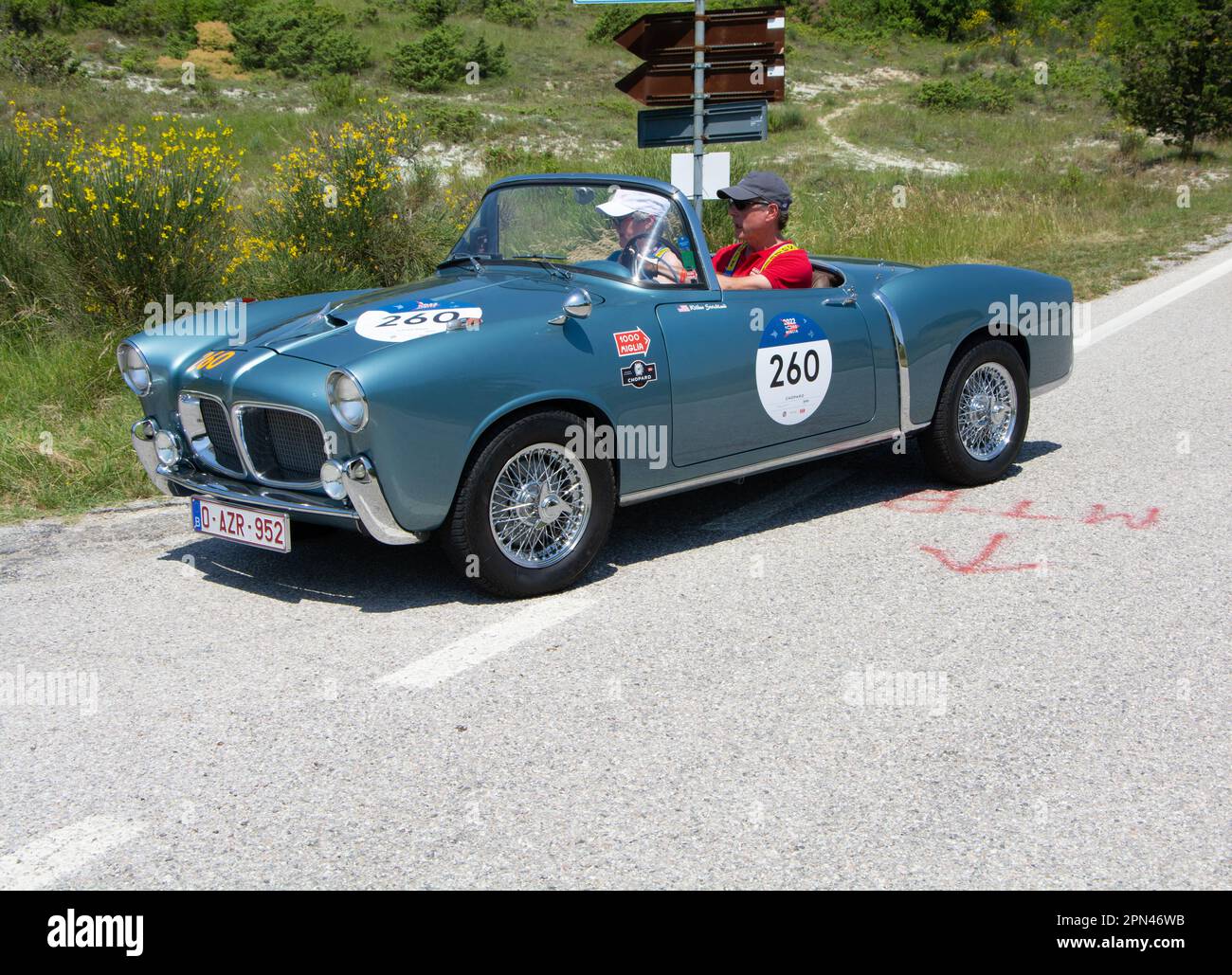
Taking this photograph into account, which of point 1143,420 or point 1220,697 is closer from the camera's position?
point 1220,697

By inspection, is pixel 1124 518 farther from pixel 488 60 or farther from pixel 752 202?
pixel 488 60

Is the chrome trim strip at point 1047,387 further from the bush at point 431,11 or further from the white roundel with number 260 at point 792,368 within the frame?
the bush at point 431,11

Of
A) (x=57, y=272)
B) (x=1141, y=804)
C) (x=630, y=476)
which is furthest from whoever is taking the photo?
(x=57, y=272)

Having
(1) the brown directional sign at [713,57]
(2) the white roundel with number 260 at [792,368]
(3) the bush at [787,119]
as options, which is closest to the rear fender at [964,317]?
(2) the white roundel with number 260 at [792,368]

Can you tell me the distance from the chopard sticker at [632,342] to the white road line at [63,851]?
2.50m

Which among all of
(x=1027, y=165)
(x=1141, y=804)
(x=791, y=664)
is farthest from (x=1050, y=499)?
(x=1027, y=165)

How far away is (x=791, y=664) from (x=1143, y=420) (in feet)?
14.3

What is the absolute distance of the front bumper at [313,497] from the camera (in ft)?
14.1

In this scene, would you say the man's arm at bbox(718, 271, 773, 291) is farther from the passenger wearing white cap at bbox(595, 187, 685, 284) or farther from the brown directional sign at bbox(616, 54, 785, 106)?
the brown directional sign at bbox(616, 54, 785, 106)

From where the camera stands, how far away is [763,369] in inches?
207

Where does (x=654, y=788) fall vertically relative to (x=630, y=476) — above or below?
below

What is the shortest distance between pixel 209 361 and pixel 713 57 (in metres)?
6.59

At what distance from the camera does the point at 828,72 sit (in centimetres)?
4966
